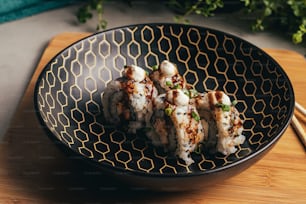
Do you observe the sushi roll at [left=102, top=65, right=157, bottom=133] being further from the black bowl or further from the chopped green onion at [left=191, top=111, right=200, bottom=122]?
the chopped green onion at [left=191, top=111, right=200, bottom=122]

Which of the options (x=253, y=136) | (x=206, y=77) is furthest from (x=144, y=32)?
(x=253, y=136)

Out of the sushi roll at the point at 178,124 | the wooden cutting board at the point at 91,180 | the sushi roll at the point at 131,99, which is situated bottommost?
the wooden cutting board at the point at 91,180

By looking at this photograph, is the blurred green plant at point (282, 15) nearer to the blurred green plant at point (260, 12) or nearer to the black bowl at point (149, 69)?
the blurred green plant at point (260, 12)

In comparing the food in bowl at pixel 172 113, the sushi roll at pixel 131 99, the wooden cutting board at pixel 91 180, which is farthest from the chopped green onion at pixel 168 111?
the wooden cutting board at pixel 91 180

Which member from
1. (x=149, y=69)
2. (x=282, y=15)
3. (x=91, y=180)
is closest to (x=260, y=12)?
(x=282, y=15)

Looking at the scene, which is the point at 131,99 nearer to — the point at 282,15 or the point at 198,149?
the point at 198,149

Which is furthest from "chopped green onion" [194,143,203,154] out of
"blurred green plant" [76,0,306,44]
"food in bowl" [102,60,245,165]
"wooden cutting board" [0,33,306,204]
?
"blurred green plant" [76,0,306,44]

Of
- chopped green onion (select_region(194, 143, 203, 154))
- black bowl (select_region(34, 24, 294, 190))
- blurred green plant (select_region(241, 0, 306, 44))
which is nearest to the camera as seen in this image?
black bowl (select_region(34, 24, 294, 190))

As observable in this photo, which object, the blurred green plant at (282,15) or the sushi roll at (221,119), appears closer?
the sushi roll at (221,119)
